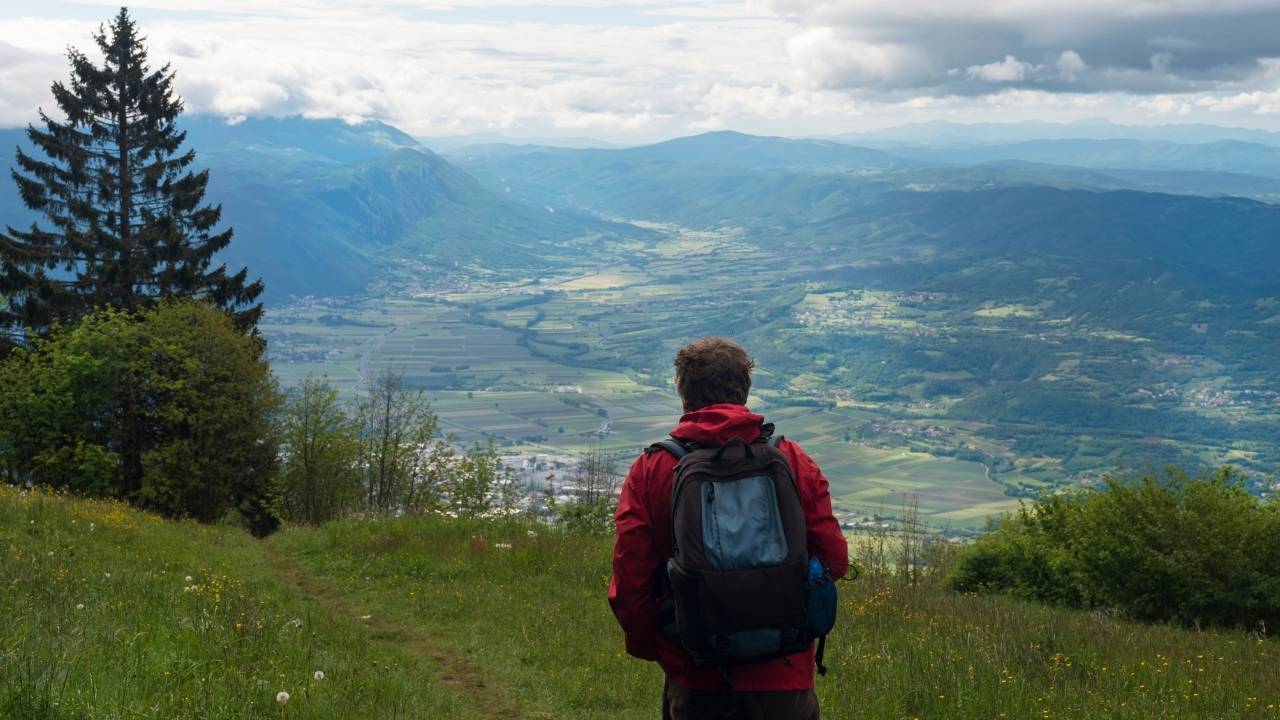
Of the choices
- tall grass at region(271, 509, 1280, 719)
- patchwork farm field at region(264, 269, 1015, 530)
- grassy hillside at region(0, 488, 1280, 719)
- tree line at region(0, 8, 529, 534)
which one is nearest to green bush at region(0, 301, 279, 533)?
tree line at region(0, 8, 529, 534)

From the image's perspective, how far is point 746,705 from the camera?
4297 millimetres

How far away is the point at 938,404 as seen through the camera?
19562cm

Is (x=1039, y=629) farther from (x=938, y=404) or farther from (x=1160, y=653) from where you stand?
(x=938, y=404)

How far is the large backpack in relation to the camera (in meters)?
4.11

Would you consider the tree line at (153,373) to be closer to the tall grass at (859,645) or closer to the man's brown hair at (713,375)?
the tall grass at (859,645)

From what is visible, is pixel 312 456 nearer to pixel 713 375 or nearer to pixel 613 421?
pixel 713 375

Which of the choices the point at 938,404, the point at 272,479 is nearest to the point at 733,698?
the point at 272,479

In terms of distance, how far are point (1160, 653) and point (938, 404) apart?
638 feet

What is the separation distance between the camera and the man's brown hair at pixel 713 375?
4527 millimetres

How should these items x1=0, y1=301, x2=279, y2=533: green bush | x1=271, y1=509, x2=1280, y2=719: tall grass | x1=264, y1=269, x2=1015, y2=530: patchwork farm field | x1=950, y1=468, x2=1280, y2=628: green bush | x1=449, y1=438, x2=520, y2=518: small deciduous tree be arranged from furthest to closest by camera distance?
1. x1=264, y1=269, x2=1015, y2=530: patchwork farm field
2. x1=449, y1=438, x2=520, y2=518: small deciduous tree
3. x1=0, y1=301, x2=279, y2=533: green bush
4. x1=950, y1=468, x2=1280, y2=628: green bush
5. x1=271, y1=509, x2=1280, y2=719: tall grass

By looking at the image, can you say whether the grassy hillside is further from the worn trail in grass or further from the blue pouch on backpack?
the blue pouch on backpack

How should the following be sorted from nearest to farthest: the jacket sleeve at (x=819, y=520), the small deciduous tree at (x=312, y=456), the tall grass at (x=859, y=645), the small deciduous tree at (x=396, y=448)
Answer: the jacket sleeve at (x=819, y=520) < the tall grass at (x=859, y=645) < the small deciduous tree at (x=312, y=456) < the small deciduous tree at (x=396, y=448)

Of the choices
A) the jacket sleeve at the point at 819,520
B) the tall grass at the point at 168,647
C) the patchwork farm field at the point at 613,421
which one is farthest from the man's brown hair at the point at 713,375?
the patchwork farm field at the point at 613,421

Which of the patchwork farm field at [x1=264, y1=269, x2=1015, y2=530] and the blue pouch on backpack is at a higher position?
the blue pouch on backpack
